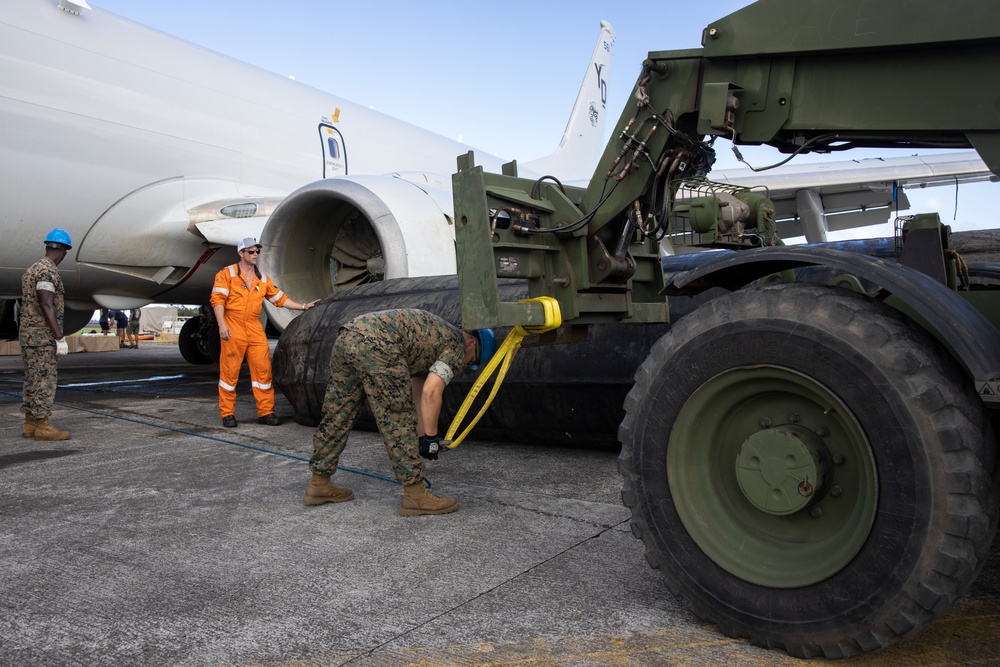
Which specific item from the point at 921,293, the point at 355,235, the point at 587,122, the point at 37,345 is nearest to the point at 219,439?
the point at 37,345

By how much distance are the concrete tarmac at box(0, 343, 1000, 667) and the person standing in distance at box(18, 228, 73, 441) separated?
1.00 m

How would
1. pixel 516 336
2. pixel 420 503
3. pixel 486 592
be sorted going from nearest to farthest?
pixel 486 592 → pixel 516 336 → pixel 420 503

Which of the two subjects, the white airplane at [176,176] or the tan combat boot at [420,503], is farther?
the white airplane at [176,176]

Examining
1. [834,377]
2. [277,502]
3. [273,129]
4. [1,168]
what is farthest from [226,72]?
[834,377]

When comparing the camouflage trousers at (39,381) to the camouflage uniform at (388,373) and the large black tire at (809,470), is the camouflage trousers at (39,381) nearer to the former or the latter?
the camouflage uniform at (388,373)

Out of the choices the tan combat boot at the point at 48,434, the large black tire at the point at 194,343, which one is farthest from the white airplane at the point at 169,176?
the large black tire at the point at 194,343

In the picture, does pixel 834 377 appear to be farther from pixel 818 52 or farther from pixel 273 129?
pixel 273 129

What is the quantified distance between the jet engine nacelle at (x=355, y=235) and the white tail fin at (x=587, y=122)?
35.7 ft

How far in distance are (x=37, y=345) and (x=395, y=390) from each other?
12.4 ft

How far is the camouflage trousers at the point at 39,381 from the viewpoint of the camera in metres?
5.45

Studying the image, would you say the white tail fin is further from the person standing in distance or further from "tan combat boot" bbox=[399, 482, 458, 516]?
"tan combat boot" bbox=[399, 482, 458, 516]

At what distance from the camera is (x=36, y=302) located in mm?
5730

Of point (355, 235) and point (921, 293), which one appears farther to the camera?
point (355, 235)

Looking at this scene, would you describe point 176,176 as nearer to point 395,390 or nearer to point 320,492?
point 320,492
